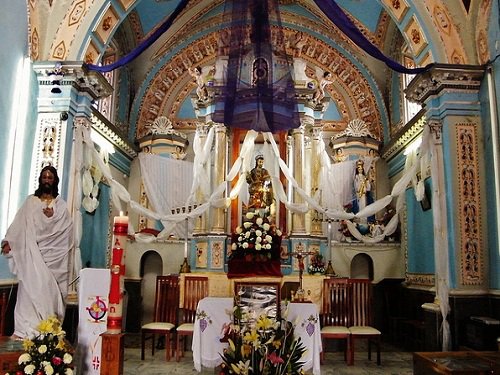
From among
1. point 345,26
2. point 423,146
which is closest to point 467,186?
point 423,146

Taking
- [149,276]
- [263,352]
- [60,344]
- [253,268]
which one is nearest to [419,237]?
[253,268]

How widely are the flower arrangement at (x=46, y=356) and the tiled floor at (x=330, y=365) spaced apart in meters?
2.37

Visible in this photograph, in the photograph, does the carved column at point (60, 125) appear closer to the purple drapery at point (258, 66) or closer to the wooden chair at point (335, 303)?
the purple drapery at point (258, 66)

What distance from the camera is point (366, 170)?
9.70m

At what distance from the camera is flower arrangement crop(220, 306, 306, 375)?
3.13 meters

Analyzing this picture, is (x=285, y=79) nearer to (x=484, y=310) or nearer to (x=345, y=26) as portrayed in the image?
(x=345, y=26)

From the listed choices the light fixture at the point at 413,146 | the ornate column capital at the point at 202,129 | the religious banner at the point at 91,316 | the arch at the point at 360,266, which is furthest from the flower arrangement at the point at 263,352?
the arch at the point at 360,266

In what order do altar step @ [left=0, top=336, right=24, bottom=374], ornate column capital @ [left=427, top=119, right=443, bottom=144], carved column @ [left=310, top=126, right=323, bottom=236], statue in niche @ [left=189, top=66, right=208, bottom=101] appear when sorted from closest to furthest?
1. altar step @ [left=0, top=336, right=24, bottom=374]
2. ornate column capital @ [left=427, top=119, right=443, bottom=144]
3. carved column @ [left=310, top=126, right=323, bottom=236]
4. statue in niche @ [left=189, top=66, right=208, bottom=101]

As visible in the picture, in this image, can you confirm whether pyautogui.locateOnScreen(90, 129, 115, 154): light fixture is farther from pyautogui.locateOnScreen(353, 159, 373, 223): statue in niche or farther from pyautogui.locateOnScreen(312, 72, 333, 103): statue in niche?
pyautogui.locateOnScreen(353, 159, 373, 223): statue in niche

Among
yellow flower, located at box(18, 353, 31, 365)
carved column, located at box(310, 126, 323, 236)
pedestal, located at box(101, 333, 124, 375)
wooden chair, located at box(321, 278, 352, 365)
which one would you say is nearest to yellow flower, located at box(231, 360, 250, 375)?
pedestal, located at box(101, 333, 124, 375)

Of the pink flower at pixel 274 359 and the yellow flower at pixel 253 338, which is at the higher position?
the yellow flower at pixel 253 338

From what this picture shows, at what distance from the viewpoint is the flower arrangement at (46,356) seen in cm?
327

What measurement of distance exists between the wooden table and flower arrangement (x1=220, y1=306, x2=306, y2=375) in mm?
1154

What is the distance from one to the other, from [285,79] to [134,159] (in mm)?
6085
